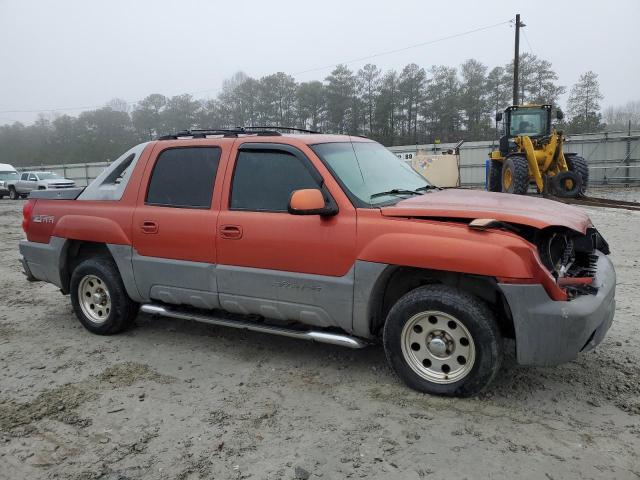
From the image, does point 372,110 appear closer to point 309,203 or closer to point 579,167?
point 579,167

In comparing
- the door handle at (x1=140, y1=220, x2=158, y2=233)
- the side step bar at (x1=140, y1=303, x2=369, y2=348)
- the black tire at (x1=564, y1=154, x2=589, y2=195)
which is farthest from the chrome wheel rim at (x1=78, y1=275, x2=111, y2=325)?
the black tire at (x1=564, y1=154, x2=589, y2=195)

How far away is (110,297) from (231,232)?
1641 mm

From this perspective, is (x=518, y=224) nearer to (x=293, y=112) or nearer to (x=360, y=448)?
(x=360, y=448)

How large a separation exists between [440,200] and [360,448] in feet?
6.16

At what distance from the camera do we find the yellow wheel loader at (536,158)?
14.9m

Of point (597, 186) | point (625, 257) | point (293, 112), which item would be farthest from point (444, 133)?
point (625, 257)

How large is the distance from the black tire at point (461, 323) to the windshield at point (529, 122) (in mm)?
15220

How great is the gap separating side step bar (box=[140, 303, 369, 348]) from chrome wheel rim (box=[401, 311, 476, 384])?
386mm

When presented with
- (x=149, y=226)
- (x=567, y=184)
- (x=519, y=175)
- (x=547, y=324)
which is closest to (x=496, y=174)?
(x=567, y=184)

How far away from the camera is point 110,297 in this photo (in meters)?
4.94

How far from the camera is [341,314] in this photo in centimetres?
375

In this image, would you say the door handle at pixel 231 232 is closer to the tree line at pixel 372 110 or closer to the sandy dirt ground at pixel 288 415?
the sandy dirt ground at pixel 288 415

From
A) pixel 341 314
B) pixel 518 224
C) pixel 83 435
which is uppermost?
pixel 518 224

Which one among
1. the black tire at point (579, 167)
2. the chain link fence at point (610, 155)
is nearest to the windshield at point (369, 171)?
the black tire at point (579, 167)
